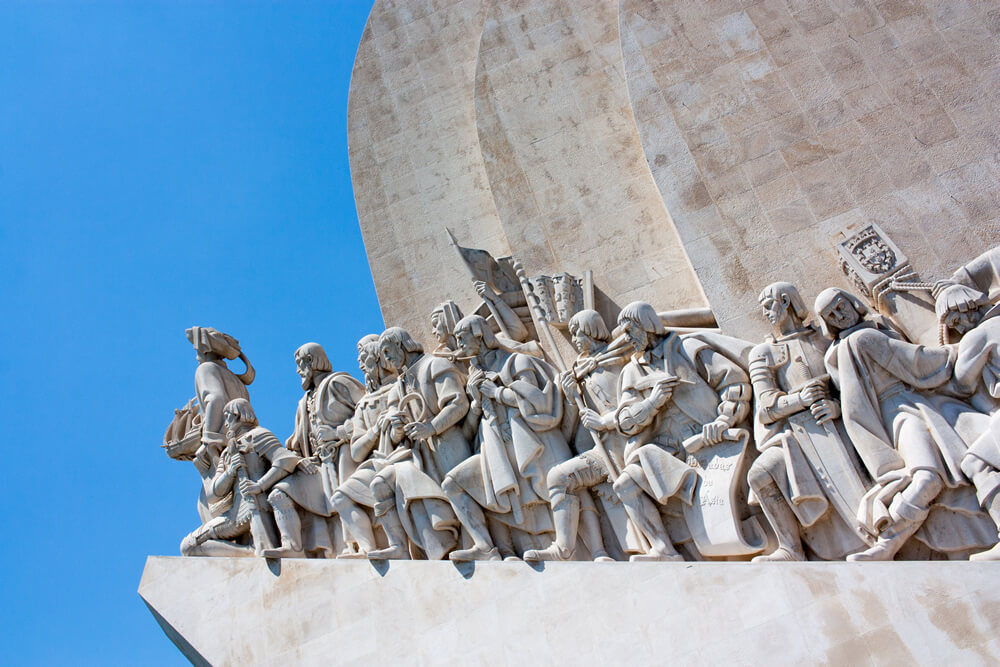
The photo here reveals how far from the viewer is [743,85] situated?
7711 mm

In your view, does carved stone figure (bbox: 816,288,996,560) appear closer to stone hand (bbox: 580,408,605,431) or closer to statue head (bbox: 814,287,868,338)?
statue head (bbox: 814,287,868,338)

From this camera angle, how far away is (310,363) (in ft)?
27.1

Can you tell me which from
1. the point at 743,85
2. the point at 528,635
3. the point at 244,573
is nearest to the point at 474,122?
the point at 743,85

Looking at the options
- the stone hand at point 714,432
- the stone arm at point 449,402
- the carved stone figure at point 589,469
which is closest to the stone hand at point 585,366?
the carved stone figure at point 589,469

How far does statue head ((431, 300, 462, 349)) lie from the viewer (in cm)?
796

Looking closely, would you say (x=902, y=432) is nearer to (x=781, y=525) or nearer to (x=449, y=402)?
(x=781, y=525)

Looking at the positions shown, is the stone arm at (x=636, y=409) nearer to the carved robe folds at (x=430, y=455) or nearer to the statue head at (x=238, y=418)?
the carved robe folds at (x=430, y=455)

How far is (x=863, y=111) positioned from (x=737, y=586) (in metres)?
3.57

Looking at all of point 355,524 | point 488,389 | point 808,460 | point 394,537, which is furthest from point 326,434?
point 808,460

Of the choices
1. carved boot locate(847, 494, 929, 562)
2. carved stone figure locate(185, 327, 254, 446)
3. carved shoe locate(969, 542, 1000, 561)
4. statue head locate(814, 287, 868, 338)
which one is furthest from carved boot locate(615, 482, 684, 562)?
carved stone figure locate(185, 327, 254, 446)

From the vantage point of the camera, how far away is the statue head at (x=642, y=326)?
21.9 feet

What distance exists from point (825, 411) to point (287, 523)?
3.84m

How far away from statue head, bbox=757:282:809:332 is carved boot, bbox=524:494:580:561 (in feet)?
5.39

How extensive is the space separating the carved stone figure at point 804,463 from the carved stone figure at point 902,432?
10 cm
